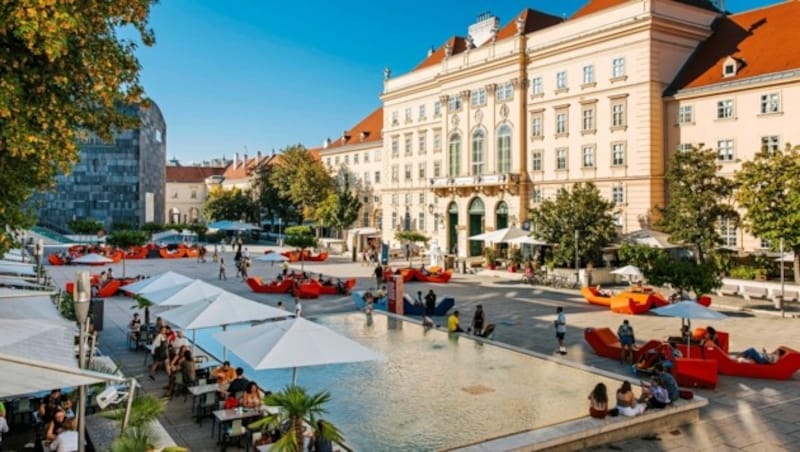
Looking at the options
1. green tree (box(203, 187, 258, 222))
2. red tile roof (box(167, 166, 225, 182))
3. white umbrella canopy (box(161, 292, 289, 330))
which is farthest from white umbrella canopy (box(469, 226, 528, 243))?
red tile roof (box(167, 166, 225, 182))

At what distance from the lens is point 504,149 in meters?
48.9

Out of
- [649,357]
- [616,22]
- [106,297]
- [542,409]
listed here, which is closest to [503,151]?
[616,22]

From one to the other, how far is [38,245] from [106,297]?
16.0 feet

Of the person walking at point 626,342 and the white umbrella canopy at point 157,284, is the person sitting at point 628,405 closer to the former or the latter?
the person walking at point 626,342

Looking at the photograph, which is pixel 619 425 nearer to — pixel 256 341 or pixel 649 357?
pixel 649 357

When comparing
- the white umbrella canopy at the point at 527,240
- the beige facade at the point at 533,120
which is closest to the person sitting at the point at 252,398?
the white umbrella canopy at the point at 527,240

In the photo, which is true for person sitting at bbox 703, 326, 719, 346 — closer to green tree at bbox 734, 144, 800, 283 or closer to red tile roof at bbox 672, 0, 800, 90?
green tree at bbox 734, 144, 800, 283

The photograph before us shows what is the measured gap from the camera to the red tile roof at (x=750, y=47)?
35656mm

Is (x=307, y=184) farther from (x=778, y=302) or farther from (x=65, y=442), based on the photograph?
(x=65, y=442)

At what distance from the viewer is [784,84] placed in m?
34.2

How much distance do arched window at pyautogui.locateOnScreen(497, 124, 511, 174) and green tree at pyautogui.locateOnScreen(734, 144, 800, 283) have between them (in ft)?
A: 67.1

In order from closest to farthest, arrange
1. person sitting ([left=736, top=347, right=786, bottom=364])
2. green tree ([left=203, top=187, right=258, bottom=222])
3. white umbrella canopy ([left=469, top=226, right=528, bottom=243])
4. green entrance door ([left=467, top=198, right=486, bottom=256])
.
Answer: person sitting ([left=736, top=347, right=786, bottom=364]), white umbrella canopy ([left=469, top=226, right=528, bottom=243]), green entrance door ([left=467, top=198, right=486, bottom=256]), green tree ([left=203, top=187, right=258, bottom=222])

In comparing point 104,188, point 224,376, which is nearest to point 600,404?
point 224,376

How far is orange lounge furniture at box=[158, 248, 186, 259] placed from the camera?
52.8m
